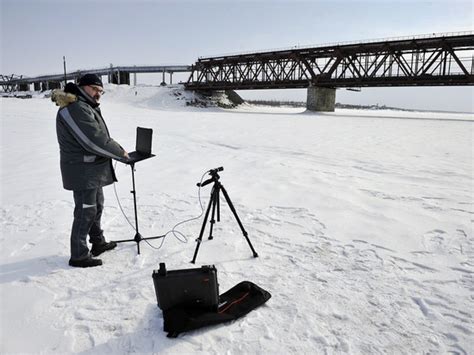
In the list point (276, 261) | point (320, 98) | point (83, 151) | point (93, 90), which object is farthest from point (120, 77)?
point (276, 261)

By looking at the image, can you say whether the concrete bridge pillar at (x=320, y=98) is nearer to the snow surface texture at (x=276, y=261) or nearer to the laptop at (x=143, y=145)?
the snow surface texture at (x=276, y=261)

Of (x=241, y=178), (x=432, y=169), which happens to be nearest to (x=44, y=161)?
(x=241, y=178)

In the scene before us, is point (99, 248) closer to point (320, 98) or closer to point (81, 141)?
point (81, 141)

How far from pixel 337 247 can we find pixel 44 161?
8.01 meters

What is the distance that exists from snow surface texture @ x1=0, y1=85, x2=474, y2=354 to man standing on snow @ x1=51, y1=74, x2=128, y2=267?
0.46m

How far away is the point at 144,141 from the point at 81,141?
0.67 meters

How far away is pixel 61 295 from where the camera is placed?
10.6 ft

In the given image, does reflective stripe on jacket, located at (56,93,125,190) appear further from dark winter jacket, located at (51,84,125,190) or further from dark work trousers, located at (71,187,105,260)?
dark work trousers, located at (71,187,105,260)

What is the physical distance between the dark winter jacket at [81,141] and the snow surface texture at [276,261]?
3.32 feet

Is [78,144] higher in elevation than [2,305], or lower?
higher

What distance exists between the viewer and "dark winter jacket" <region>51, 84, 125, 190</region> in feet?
10.9

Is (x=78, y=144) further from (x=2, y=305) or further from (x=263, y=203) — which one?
(x=263, y=203)

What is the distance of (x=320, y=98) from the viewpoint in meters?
33.1

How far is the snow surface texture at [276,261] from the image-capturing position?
2.71 metres
